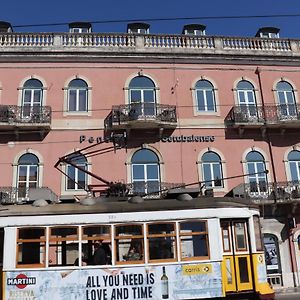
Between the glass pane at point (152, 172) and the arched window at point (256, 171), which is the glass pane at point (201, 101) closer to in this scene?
the arched window at point (256, 171)

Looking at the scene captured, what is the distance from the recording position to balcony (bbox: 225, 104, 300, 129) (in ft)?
64.7

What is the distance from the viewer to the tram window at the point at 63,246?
9695 mm

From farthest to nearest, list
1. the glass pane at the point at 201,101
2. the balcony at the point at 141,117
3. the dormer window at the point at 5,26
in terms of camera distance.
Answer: the dormer window at the point at 5,26 < the glass pane at the point at 201,101 < the balcony at the point at 141,117

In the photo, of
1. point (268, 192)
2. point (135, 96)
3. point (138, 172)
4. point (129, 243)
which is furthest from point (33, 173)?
point (268, 192)

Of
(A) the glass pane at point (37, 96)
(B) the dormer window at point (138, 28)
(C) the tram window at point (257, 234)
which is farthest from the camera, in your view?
(B) the dormer window at point (138, 28)

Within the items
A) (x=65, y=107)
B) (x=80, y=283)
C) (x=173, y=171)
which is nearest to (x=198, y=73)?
(x=173, y=171)

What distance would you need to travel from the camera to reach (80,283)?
31.0ft

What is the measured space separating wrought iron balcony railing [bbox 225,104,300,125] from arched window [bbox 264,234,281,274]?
5.33 m

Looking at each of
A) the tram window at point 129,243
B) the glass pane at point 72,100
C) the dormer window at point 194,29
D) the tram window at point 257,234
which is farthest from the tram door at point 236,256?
the dormer window at point 194,29

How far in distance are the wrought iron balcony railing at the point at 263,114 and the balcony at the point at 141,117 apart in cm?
289

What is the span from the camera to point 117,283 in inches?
375

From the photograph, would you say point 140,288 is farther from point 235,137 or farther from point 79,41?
point 79,41

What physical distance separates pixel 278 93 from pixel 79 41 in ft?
33.7

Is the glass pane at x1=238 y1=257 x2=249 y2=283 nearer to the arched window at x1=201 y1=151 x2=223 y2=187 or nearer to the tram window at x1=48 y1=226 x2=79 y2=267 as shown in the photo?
the tram window at x1=48 y1=226 x2=79 y2=267
